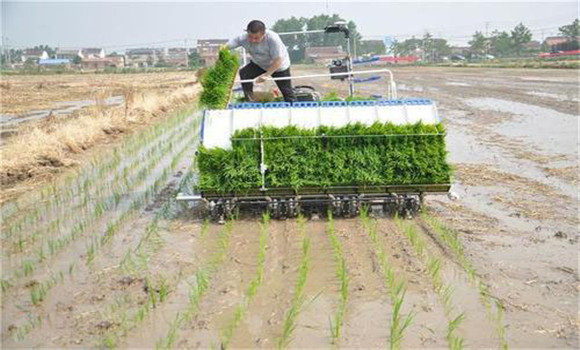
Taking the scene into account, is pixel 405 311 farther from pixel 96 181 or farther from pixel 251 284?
pixel 96 181

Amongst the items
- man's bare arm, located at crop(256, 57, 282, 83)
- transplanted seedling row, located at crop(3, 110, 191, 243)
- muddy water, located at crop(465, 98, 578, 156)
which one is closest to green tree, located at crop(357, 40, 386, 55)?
muddy water, located at crop(465, 98, 578, 156)

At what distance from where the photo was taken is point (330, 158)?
7.24 meters

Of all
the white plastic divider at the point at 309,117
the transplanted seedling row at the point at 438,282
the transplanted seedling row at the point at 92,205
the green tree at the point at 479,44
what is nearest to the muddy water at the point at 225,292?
the white plastic divider at the point at 309,117

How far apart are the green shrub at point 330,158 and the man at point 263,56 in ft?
4.08

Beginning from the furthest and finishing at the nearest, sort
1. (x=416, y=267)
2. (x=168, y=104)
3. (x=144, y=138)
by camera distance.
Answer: (x=168, y=104) < (x=144, y=138) < (x=416, y=267)

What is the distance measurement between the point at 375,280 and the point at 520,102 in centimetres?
1764

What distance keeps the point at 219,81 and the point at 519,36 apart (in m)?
94.3

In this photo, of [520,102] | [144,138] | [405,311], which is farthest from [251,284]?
[520,102]

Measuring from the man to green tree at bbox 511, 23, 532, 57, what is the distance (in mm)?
92643

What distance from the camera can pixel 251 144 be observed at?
7.27 metres

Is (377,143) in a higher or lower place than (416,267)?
higher

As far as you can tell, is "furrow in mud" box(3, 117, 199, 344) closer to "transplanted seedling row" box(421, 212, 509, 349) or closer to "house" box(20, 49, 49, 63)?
"transplanted seedling row" box(421, 212, 509, 349)

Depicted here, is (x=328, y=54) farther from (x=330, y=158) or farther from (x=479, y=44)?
(x=479, y=44)

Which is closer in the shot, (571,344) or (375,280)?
(571,344)
